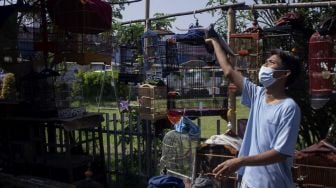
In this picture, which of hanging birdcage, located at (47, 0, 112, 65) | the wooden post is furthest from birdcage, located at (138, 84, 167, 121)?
the wooden post

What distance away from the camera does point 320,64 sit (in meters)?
4.66

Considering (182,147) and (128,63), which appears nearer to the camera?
(182,147)

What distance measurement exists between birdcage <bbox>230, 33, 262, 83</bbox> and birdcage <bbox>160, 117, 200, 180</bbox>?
86 centimetres

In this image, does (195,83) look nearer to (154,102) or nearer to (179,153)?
(154,102)

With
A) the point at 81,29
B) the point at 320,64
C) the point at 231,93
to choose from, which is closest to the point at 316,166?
the point at 320,64

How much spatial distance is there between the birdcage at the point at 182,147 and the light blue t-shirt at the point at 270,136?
2.24m

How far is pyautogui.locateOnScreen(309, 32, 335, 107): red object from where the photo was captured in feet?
14.9

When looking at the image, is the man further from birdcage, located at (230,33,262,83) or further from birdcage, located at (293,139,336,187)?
birdcage, located at (230,33,262,83)

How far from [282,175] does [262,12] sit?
145 inches

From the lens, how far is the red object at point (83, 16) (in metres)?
6.42

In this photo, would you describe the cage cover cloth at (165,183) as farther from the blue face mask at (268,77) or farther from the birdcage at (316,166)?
the blue face mask at (268,77)

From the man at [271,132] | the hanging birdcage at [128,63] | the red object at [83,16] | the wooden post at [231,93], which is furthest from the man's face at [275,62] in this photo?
the hanging birdcage at [128,63]

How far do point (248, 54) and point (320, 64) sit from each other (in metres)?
0.83

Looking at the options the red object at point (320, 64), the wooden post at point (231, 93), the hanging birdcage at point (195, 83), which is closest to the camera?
the red object at point (320, 64)
